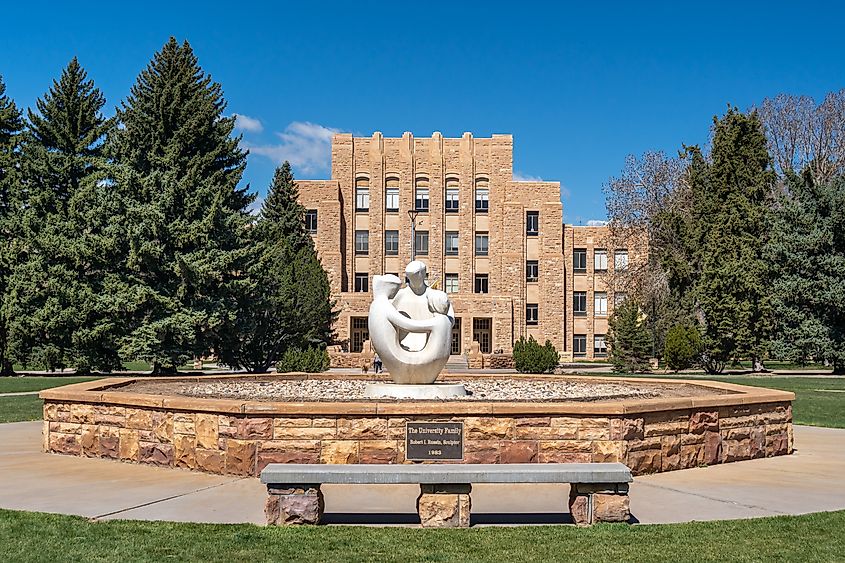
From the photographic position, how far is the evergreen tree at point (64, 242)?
37.0m

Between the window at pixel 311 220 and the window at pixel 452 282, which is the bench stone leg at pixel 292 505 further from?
the window at pixel 452 282

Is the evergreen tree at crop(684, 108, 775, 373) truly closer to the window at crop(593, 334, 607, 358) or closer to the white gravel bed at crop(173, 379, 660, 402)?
the window at crop(593, 334, 607, 358)

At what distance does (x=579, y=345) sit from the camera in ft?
226

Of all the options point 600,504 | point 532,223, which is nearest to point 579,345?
point 532,223

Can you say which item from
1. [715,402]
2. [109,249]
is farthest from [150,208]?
[715,402]

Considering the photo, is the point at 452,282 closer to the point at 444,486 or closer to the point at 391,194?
the point at 391,194

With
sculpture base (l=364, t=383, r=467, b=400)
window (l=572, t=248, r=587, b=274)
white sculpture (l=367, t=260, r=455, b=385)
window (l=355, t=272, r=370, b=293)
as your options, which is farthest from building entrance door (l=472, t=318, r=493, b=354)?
sculpture base (l=364, t=383, r=467, b=400)

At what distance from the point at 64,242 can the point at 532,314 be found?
1495 inches

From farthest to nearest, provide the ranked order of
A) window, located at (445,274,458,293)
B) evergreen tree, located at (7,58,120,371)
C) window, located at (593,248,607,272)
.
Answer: window, located at (593,248,607,272) < window, located at (445,274,458,293) < evergreen tree, located at (7,58,120,371)

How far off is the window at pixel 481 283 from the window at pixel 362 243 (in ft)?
29.3

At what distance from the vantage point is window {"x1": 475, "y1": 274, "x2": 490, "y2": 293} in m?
66.9

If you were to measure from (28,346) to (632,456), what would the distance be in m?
36.7

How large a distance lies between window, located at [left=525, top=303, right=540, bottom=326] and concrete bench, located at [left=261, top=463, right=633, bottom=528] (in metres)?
58.5

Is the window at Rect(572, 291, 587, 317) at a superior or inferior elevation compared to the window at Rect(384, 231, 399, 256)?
inferior
